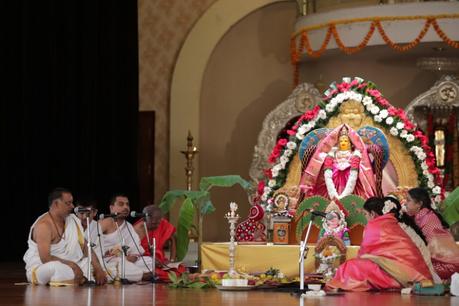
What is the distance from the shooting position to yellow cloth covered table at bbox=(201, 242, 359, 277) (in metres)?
12.2

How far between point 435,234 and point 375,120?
2.61 m

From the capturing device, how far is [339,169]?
13.4 m

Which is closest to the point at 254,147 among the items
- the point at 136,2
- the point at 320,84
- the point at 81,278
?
the point at 320,84

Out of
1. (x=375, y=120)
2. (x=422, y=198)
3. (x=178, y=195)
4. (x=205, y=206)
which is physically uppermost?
(x=375, y=120)

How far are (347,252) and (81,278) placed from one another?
2675mm

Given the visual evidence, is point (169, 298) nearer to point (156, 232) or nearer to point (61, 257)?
point (61, 257)

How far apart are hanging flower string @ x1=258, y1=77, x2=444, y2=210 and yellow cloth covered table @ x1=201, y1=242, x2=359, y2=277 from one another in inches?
48.4

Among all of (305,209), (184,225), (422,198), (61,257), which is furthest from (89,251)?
(422,198)

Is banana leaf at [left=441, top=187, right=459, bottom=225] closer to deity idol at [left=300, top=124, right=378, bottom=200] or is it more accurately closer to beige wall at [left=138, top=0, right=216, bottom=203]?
deity idol at [left=300, top=124, right=378, bottom=200]

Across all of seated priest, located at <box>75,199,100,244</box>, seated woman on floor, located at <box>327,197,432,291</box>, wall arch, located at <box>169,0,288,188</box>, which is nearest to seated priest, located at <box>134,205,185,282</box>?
seated priest, located at <box>75,199,100,244</box>

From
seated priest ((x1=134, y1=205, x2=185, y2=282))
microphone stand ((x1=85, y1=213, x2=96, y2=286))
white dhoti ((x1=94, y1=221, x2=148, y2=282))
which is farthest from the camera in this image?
seated priest ((x1=134, y1=205, x2=185, y2=282))

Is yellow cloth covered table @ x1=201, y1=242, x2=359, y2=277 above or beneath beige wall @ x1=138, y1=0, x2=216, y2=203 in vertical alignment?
beneath

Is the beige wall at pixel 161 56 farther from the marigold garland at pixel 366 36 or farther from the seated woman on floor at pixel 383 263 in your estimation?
the seated woman on floor at pixel 383 263

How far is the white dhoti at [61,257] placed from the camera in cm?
1158
